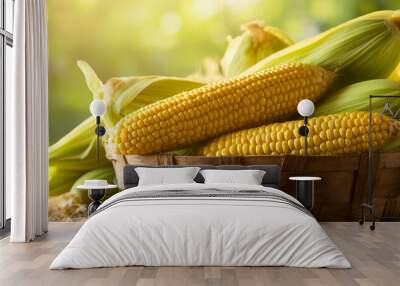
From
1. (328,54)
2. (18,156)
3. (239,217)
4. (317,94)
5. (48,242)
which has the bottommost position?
(48,242)

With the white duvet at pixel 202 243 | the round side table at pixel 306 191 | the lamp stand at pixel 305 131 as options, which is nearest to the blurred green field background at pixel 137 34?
the lamp stand at pixel 305 131

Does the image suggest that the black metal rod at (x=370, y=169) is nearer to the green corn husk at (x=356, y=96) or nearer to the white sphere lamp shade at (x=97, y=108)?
the green corn husk at (x=356, y=96)

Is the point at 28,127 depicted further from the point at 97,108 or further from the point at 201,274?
the point at 201,274

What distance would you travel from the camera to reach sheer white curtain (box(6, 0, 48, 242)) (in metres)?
5.93

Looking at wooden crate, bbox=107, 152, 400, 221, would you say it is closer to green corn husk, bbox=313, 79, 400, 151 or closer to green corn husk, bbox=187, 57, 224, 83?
green corn husk, bbox=313, 79, 400, 151

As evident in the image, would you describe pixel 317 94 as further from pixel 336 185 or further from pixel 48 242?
pixel 48 242

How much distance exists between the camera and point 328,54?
742cm

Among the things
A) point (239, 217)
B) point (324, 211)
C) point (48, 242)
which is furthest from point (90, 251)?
point (324, 211)

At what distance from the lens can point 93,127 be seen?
7.57 m

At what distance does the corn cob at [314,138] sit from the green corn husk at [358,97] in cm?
38

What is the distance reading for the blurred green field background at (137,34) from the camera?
7.58 m

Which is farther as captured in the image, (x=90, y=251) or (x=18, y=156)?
→ (x=18, y=156)

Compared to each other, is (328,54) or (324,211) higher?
(328,54)

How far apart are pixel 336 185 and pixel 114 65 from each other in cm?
320
